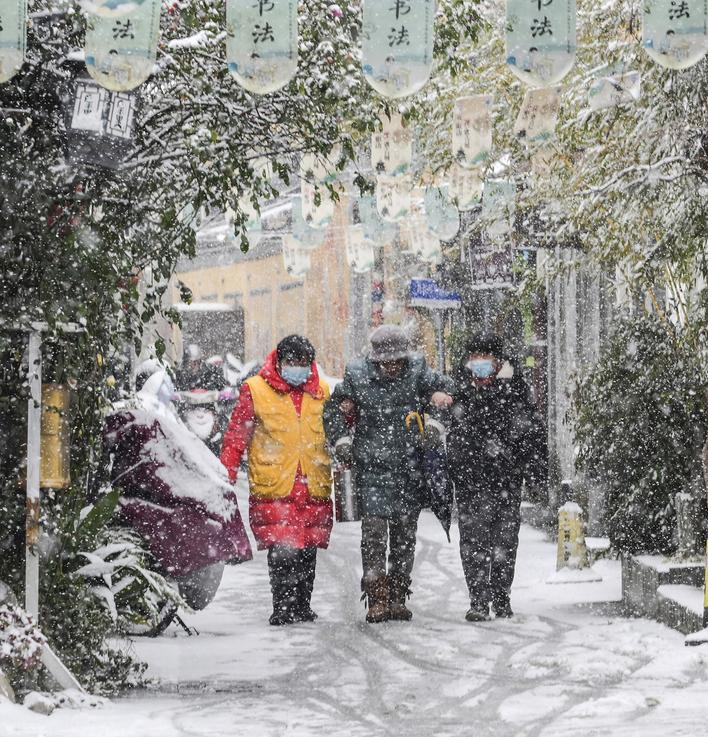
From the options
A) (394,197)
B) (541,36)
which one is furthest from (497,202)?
(541,36)

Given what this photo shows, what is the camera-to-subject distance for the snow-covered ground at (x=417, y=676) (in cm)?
724

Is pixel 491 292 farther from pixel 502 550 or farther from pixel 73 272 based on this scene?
pixel 73 272

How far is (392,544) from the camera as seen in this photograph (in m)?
10.6

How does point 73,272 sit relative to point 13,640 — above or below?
above

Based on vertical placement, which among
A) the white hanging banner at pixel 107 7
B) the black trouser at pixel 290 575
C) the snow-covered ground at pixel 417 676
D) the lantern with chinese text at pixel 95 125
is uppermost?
the white hanging banner at pixel 107 7

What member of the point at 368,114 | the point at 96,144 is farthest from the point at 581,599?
the point at 96,144

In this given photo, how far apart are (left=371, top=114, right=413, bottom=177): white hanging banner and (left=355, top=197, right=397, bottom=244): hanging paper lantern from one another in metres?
5.49

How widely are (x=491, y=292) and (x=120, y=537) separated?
16.8m

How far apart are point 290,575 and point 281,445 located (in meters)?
0.90

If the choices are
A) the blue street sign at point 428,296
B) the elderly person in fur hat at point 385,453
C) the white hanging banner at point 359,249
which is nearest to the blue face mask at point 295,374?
the elderly person in fur hat at point 385,453

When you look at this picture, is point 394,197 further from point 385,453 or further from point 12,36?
point 12,36

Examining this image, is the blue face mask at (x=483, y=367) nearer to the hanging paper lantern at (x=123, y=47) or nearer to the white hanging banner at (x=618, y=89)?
the white hanging banner at (x=618, y=89)

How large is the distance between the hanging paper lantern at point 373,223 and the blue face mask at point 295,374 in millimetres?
11250

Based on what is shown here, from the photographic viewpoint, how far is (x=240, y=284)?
47.2 metres
